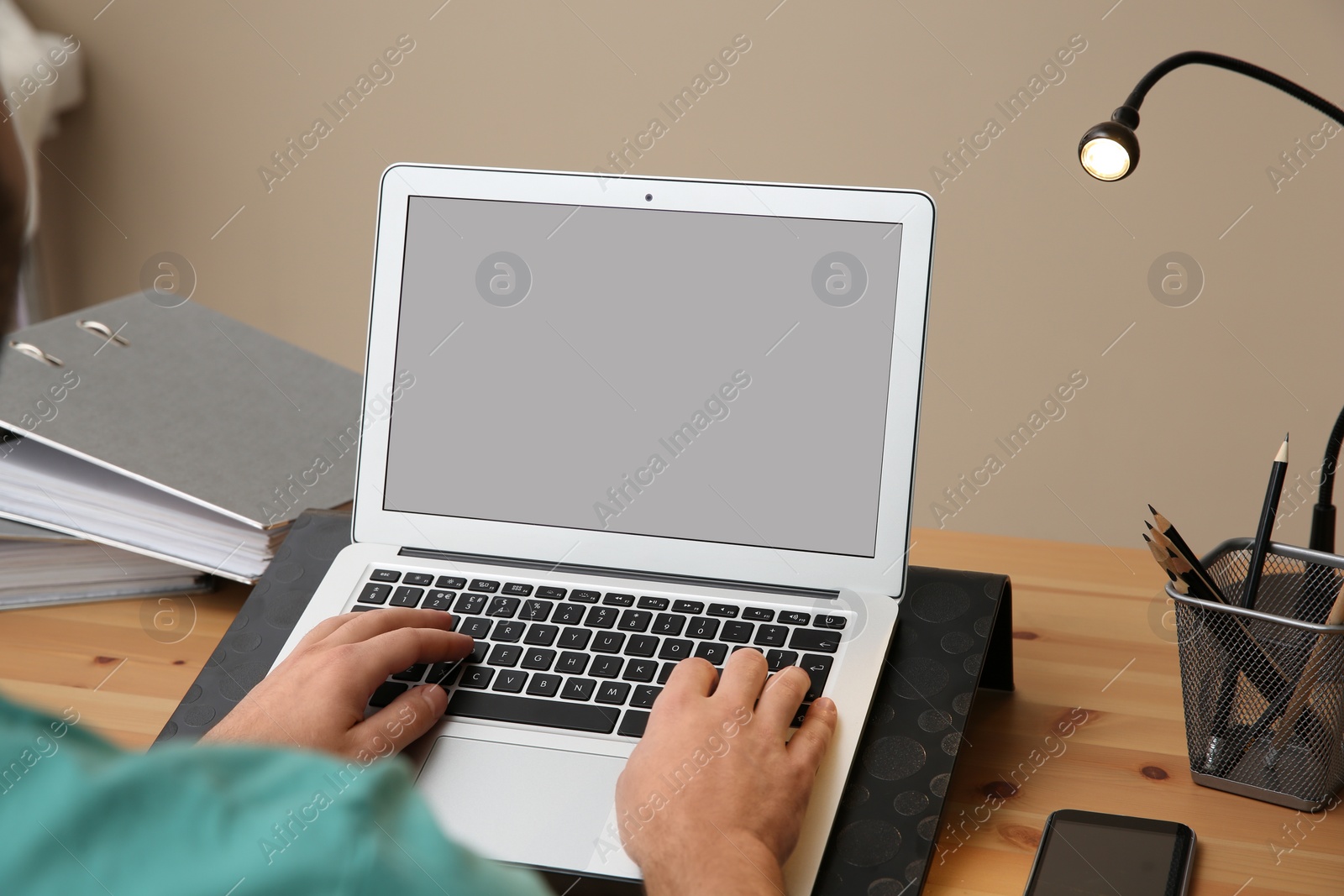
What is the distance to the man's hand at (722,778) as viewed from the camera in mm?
591

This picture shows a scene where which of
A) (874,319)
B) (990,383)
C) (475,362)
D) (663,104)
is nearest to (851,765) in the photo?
(874,319)

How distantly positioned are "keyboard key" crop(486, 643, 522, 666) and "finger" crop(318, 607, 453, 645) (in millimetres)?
43

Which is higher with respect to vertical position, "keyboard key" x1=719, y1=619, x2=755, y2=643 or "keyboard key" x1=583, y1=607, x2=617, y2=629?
"keyboard key" x1=719, y1=619, x2=755, y2=643

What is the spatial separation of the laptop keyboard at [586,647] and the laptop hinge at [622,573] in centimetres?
3

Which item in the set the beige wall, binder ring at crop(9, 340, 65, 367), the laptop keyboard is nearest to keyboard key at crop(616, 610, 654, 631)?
the laptop keyboard

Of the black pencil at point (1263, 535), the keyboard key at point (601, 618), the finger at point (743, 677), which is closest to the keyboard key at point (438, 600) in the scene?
the keyboard key at point (601, 618)

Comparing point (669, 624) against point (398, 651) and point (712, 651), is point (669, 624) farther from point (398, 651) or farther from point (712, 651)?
point (398, 651)

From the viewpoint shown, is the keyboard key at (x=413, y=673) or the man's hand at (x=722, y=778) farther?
the keyboard key at (x=413, y=673)

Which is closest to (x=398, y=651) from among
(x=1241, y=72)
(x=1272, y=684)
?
(x=1272, y=684)

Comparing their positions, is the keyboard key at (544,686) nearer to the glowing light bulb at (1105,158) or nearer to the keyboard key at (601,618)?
the keyboard key at (601,618)

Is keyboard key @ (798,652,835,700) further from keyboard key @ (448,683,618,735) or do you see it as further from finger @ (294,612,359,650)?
finger @ (294,612,359,650)

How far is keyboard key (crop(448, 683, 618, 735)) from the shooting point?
72 cm

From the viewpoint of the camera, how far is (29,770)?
28 cm

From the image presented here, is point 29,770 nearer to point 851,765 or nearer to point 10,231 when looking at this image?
point 10,231
